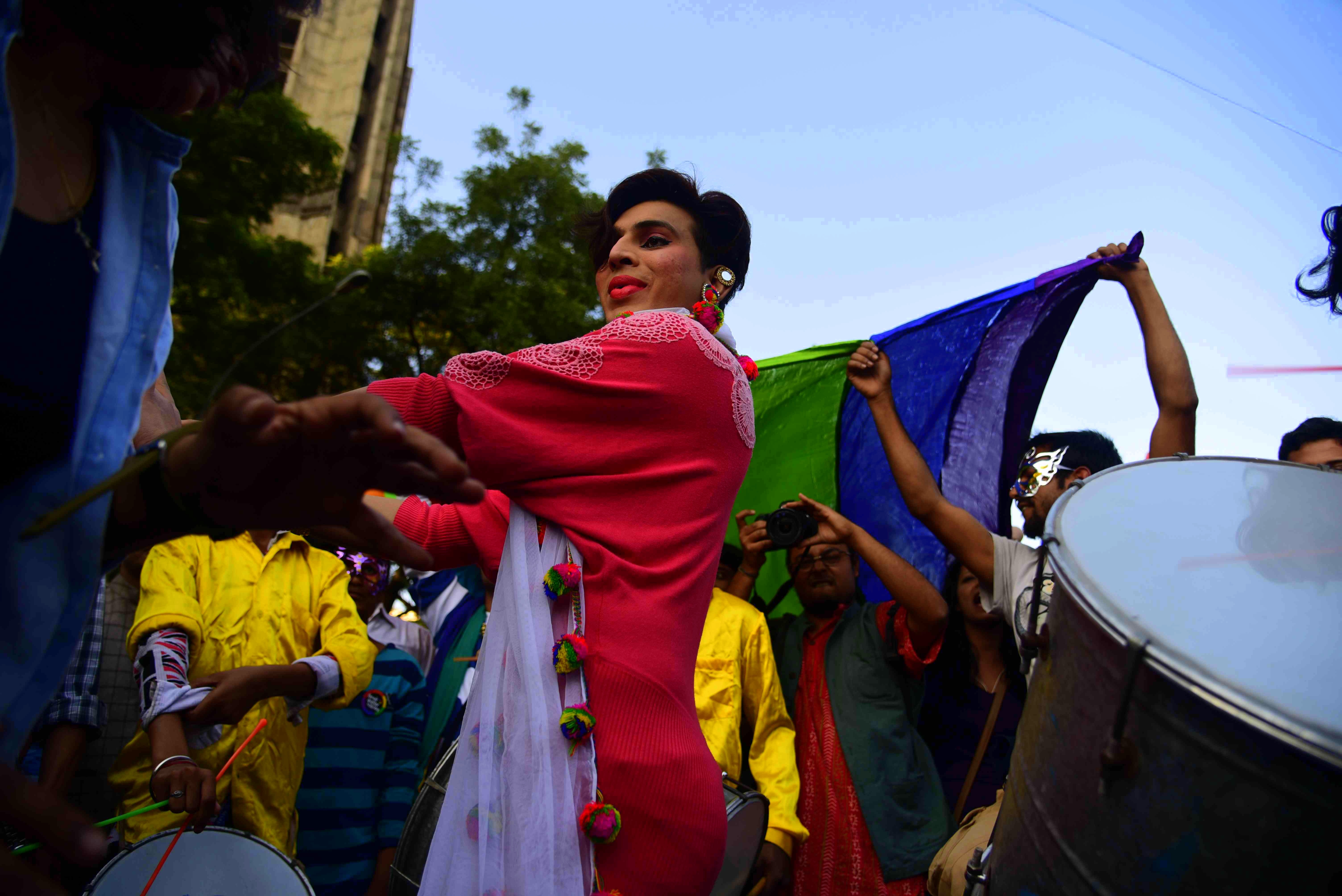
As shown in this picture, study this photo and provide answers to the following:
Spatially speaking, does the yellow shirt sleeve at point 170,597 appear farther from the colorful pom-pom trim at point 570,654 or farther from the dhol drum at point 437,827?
the colorful pom-pom trim at point 570,654

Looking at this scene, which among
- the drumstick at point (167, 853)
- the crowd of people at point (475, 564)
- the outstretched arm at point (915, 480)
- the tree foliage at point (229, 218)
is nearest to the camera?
the crowd of people at point (475, 564)

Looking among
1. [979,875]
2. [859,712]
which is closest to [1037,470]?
[859,712]

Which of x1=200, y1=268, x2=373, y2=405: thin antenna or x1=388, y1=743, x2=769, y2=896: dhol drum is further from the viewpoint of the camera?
x1=388, y1=743, x2=769, y2=896: dhol drum

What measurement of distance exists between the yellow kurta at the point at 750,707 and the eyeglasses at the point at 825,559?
0.41m

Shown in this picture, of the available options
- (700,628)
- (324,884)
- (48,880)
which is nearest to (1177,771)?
(700,628)

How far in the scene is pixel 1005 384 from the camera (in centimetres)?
368

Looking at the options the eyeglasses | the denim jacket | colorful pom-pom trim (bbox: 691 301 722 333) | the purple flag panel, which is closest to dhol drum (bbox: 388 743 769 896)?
the denim jacket

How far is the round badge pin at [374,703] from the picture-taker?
3.90 metres

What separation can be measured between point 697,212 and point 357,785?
2871 mm

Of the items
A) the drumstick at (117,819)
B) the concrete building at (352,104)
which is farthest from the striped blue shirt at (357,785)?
the concrete building at (352,104)

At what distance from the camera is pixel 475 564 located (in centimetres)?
215

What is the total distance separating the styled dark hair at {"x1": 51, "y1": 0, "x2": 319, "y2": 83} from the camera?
106 cm

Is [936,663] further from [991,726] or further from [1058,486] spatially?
[1058,486]

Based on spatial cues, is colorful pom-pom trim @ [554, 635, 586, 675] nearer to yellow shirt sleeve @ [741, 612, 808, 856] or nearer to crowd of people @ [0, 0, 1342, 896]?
crowd of people @ [0, 0, 1342, 896]
